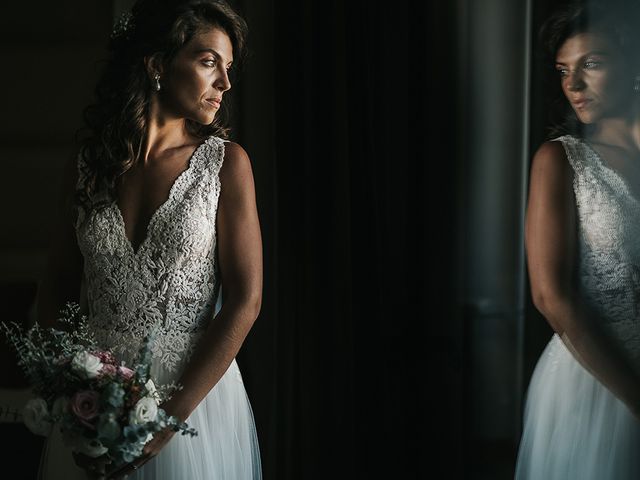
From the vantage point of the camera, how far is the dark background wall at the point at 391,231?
159 centimetres

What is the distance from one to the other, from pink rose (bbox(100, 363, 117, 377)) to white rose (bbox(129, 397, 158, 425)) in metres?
0.09

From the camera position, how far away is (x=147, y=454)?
158 centimetres

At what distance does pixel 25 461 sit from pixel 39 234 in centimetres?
67

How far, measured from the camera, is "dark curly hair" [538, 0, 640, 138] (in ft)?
4.66

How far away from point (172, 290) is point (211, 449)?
0.39 m

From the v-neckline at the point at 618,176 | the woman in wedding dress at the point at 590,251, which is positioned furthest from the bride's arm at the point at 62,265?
the v-neckline at the point at 618,176

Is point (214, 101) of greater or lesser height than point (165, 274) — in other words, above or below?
above

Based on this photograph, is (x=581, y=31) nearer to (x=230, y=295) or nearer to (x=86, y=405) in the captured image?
(x=230, y=295)

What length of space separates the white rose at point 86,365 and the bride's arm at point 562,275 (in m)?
0.90

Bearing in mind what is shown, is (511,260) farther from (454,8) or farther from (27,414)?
(27,414)

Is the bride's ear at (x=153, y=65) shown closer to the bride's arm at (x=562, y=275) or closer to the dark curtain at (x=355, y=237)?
the dark curtain at (x=355, y=237)

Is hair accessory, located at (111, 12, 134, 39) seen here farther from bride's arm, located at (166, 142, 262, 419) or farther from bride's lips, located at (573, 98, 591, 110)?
bride's lips, located at (573, 98, 591, 110)

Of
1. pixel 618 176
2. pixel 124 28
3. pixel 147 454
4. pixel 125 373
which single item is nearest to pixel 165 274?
pixel 125 373

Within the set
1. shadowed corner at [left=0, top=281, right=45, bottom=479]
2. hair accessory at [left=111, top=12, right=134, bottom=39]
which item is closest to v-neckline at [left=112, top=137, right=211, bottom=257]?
hair accessory at [left=111, top=12, right=134, bottom=39]
